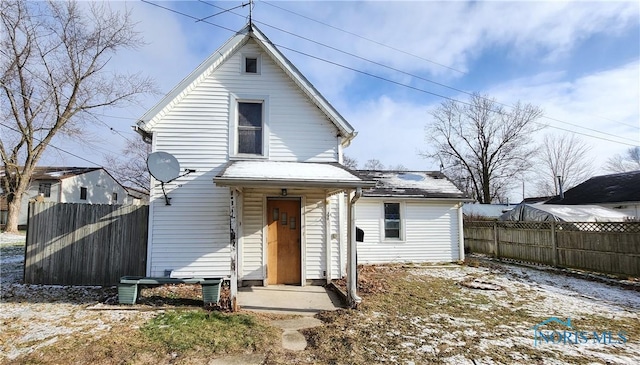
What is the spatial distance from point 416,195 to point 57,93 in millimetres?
26579

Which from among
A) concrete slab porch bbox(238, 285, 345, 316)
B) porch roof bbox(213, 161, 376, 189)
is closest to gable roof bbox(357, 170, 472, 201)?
porch roof bbox(213, 161, 376, 189)

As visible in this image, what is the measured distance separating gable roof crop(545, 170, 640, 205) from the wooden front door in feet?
76.2

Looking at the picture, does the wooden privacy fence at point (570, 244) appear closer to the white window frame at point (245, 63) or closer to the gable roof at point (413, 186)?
the gable roof at point (413, 186)

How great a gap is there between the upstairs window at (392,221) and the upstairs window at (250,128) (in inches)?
272

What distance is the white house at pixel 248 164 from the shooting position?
8266mm

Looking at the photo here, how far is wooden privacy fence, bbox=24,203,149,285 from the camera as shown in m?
8.14

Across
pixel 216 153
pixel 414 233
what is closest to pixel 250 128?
pixel 216 153

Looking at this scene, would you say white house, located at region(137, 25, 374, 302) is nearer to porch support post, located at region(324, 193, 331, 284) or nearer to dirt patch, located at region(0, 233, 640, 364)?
porch support post, located at region(324, 193, 331, 284)

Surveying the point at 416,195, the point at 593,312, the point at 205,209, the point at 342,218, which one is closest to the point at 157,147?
the point at 205,209

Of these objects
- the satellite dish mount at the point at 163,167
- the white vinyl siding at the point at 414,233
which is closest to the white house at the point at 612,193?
the white vinyl siding at the point at 414,233

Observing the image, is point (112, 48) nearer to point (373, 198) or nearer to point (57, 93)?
point (57, 93)

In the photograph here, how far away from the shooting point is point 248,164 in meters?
8.23

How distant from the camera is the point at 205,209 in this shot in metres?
8.33

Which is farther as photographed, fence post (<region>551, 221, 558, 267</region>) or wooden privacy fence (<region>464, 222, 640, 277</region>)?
fence post (<region>551, 221, 558, 267</region>)
